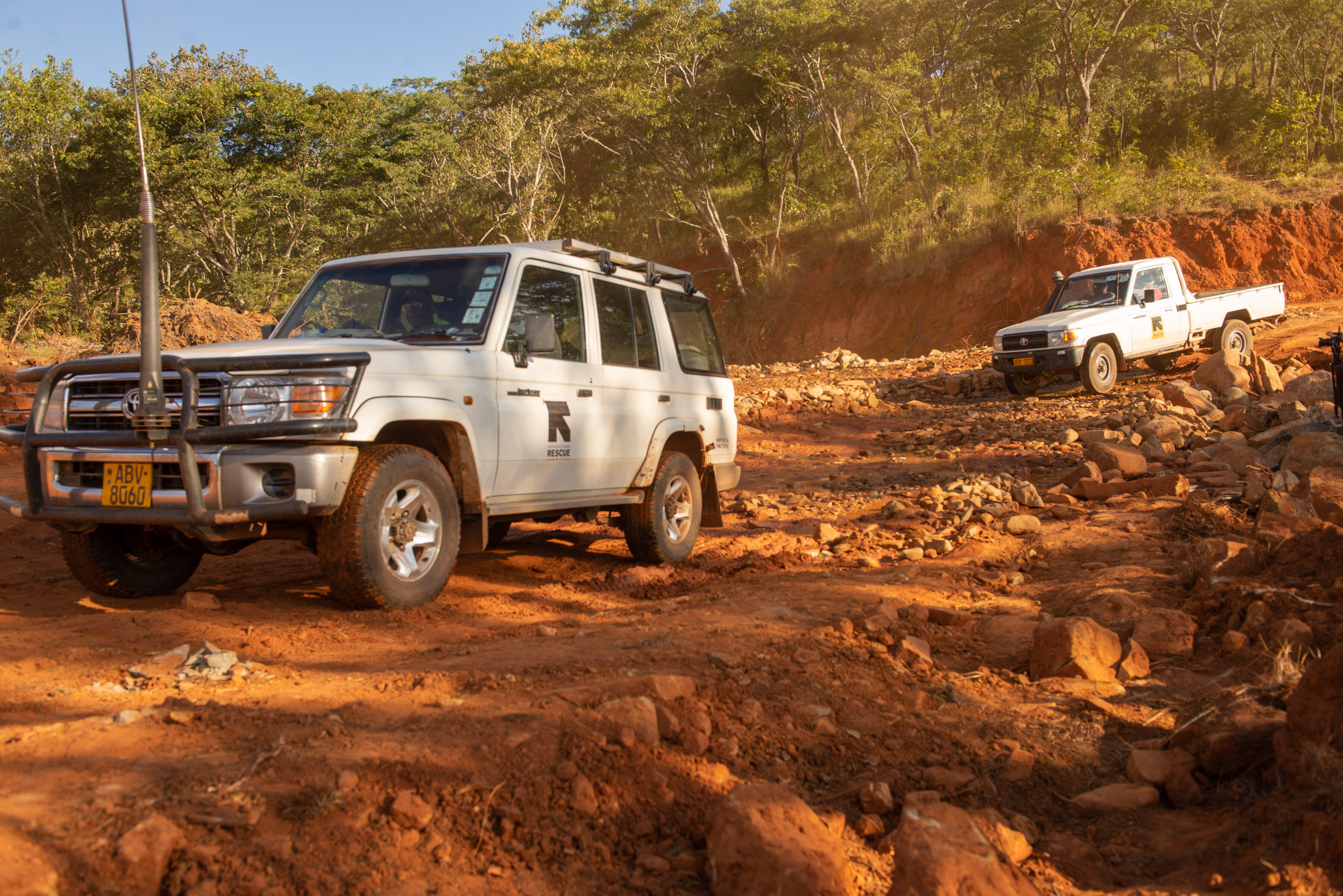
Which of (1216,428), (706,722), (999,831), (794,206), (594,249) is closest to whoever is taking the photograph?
(999,831)

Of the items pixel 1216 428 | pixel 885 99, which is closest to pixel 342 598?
pixel 1216 428

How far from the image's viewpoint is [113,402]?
452 cm

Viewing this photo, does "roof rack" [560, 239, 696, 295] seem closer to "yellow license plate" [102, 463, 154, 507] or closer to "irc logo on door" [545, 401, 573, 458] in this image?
"irc logo on door" [545, 401, 573, 458]

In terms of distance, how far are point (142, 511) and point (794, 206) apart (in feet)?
92.5

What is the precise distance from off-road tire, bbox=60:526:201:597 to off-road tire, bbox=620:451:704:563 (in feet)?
8.64

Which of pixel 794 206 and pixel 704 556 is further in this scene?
pixel 794 206

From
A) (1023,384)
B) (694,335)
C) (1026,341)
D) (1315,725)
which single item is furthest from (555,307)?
(1023,384)

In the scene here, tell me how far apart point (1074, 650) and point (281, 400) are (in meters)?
3.65

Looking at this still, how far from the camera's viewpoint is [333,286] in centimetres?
575

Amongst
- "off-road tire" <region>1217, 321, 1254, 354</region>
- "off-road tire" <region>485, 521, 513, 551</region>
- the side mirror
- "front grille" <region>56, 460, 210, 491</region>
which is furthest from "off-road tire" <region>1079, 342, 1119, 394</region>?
"front grille" <region>56, 460, 210, 491</region>

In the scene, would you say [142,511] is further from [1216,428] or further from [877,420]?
[877,420]

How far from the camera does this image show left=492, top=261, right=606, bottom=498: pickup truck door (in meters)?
5.18

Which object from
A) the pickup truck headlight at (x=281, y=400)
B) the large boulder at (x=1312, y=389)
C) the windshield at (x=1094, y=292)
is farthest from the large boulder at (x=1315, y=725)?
the windshield at (x=1094, y=292)

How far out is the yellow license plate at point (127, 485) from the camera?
430cm
